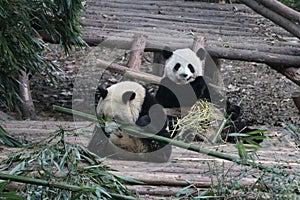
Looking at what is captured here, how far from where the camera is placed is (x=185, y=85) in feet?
15.5

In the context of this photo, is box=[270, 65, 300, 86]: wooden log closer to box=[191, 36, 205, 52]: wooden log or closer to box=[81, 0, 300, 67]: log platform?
box=[81, 0, 300, 67]: log platform

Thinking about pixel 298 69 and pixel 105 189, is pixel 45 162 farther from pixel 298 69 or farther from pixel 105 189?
pixel 298 69

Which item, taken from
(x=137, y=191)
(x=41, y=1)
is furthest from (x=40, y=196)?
(x=41, y=1)

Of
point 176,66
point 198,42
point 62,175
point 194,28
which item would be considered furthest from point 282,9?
point 62,175

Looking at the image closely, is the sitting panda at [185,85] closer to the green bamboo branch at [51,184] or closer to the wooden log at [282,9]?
the wooden log at [282,9]

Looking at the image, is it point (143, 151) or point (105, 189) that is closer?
point (105, 189)

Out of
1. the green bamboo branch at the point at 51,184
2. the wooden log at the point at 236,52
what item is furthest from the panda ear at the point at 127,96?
the wooden log at the point at 236,52

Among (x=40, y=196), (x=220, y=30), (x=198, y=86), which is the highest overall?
(x=220, y=30)

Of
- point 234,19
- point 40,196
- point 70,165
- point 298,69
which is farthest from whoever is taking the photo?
point 234,19

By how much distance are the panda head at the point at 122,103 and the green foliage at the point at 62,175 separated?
0.70m

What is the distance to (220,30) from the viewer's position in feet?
21.8

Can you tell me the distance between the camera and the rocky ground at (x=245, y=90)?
22.0 feet

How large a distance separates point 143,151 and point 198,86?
1.38 meters

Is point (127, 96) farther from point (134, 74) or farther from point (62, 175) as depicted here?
point (134, 74)
